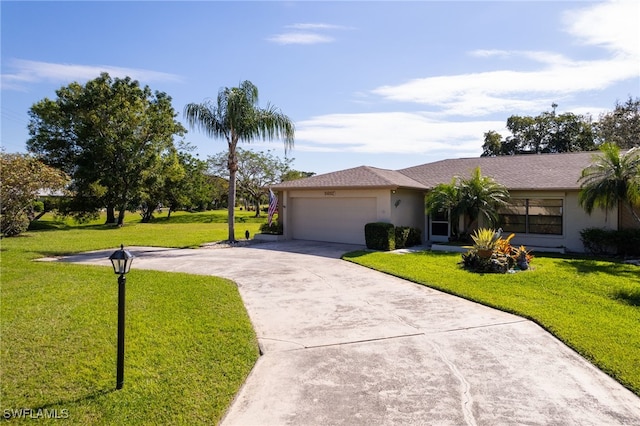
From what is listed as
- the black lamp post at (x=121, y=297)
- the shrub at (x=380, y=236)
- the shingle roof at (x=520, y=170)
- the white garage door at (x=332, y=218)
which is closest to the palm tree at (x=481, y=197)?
the shingle roof at (x=520, y=170)

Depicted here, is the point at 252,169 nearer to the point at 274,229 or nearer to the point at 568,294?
the point at 274,229

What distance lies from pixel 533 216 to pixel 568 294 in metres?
8.68

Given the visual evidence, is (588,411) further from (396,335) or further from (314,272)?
(314,272)

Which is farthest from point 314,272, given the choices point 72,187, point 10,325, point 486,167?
point 72,187

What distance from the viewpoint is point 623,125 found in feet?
106

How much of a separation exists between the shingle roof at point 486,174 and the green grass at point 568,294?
3.46m

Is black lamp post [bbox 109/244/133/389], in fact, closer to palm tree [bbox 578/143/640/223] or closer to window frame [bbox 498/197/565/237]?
palm tree [bbox 578/143/640/223]

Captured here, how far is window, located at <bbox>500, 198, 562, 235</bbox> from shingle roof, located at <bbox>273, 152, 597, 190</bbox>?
82 centimetres

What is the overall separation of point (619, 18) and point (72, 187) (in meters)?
32.7

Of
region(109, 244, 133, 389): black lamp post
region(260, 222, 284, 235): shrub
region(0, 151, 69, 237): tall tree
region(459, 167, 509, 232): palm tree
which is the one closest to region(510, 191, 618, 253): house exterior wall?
region(459, 167, 509, 232): palm tree

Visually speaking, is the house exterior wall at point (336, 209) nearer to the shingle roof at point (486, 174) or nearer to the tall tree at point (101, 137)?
the shingle roof at point (486, 174)

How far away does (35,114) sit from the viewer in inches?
1197

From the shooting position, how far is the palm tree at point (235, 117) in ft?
56.7

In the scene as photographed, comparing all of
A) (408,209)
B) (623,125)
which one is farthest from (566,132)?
(408,209)
